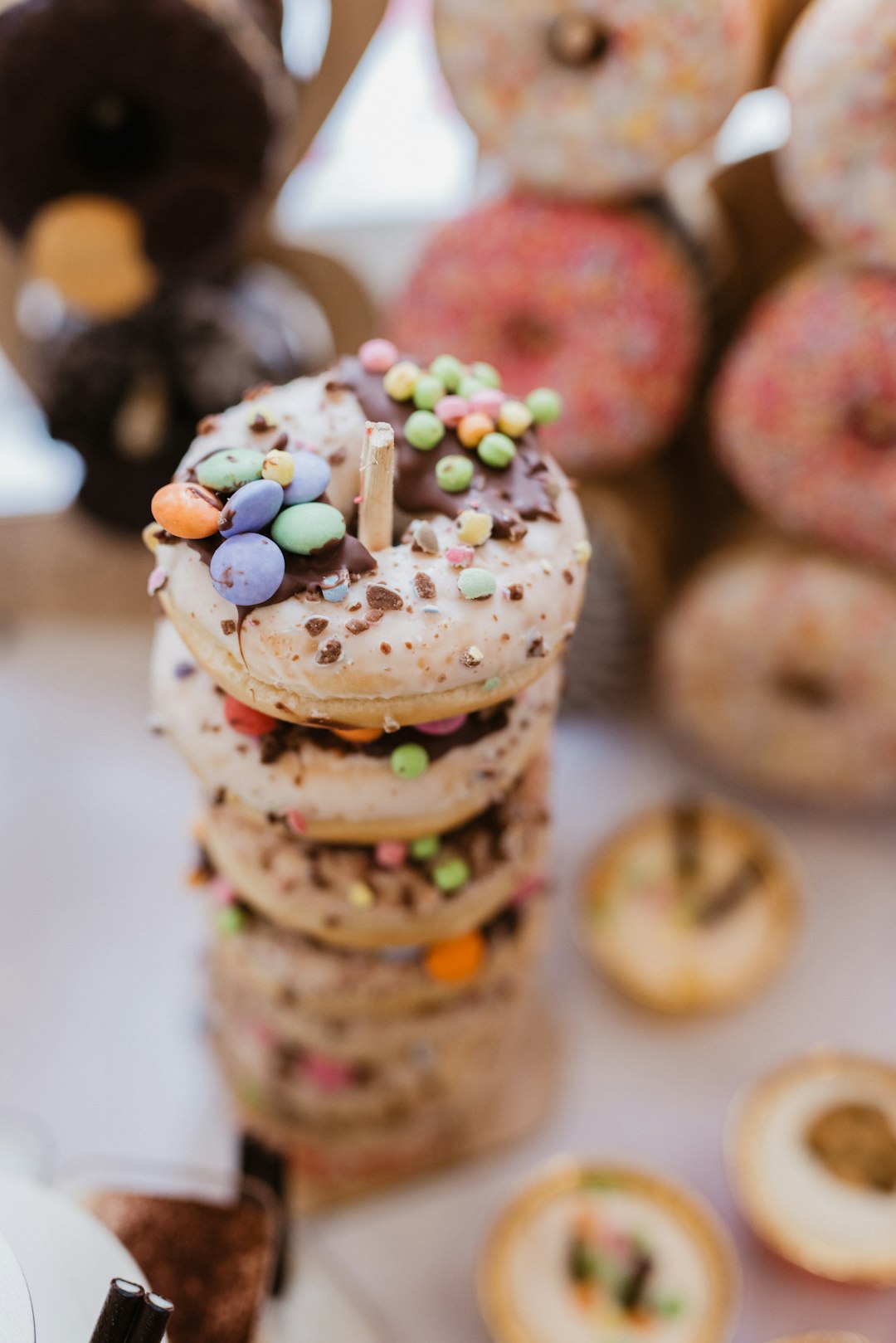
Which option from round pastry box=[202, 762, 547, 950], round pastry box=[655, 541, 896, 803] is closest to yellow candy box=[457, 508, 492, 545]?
round pastry box=[202, 762, 547, 950]

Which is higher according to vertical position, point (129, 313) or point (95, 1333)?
point (129, 313)

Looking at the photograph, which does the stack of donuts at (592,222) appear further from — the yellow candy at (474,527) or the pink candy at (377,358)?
the yellow candy at (474,527)

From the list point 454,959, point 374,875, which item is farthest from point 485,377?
point 454,959

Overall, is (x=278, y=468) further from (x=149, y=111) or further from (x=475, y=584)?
(x=149, y=111)

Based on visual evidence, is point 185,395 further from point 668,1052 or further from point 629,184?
point 668,1052

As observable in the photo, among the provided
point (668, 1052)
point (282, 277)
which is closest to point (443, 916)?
point (668, 1052)

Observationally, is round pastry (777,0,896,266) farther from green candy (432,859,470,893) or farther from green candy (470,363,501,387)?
green candy (432,859,470,893)
